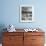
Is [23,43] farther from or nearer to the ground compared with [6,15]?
nearer to the ground

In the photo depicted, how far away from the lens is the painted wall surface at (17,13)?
13.4 feet

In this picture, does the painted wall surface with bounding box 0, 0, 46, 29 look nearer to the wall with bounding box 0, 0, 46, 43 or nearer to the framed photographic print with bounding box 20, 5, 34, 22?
the wall with bounding box 0, 0, 46, 43

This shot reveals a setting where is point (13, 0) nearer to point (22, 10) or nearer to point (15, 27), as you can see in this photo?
point (22, 10)

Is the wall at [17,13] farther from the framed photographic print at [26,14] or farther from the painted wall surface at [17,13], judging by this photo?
the framed photographic print at [26,14]

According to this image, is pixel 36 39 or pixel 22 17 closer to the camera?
pixel 36 39

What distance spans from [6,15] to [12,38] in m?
0.88

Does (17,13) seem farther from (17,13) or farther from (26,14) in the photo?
(26,14)

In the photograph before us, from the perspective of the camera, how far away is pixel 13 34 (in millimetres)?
3635

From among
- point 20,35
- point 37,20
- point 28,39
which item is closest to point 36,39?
point 28,39

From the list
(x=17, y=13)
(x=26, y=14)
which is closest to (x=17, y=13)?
(x=17, y=13)

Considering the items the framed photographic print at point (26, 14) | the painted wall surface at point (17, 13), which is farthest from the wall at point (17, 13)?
the framed photographic print at point (26, 14)

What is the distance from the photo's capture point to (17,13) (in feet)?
13.5

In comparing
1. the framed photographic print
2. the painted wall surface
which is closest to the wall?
the painted wall surface

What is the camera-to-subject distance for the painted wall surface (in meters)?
4.09
